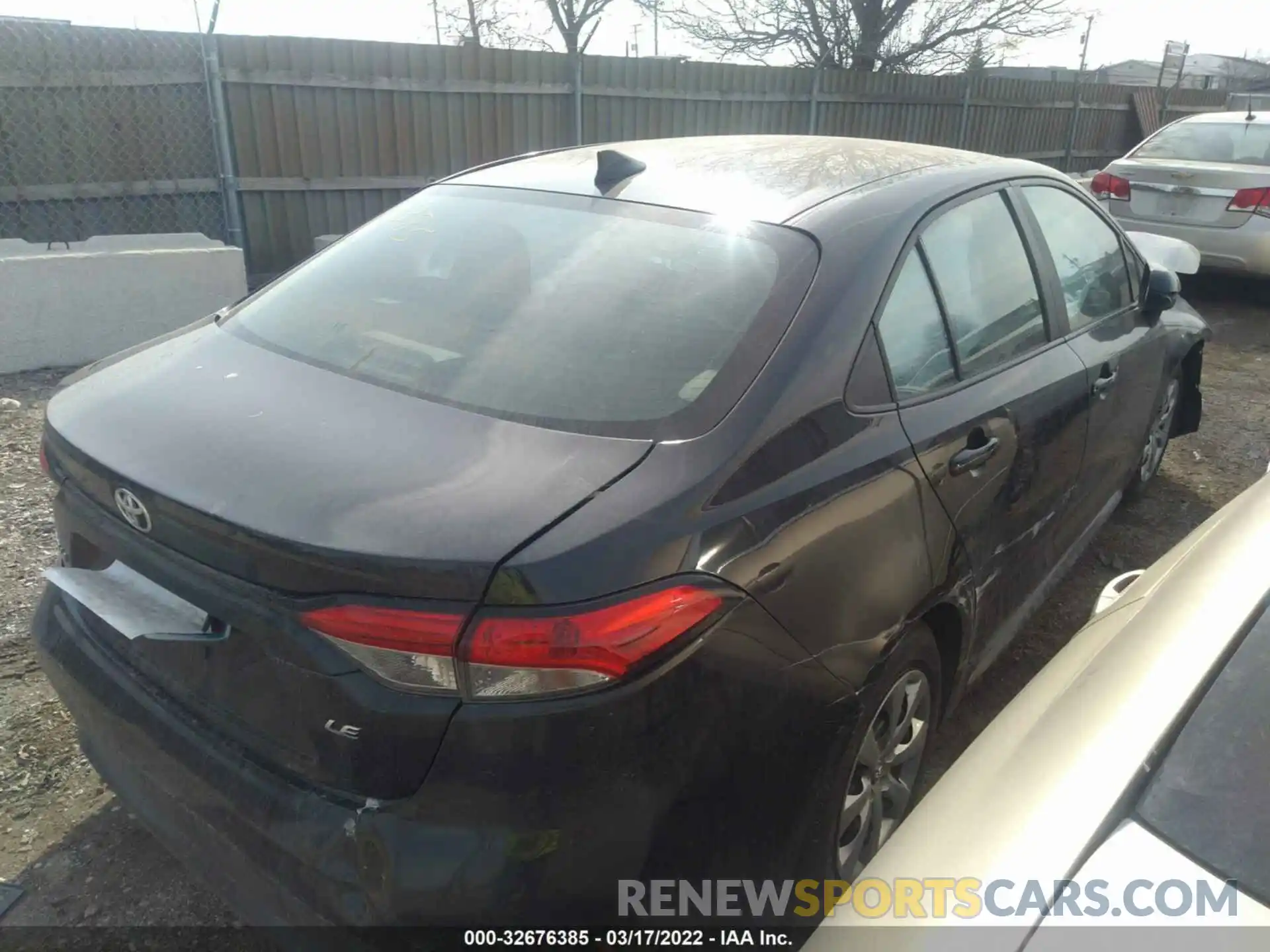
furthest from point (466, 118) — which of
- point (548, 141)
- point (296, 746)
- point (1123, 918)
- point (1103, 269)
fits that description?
point (1123, 918)

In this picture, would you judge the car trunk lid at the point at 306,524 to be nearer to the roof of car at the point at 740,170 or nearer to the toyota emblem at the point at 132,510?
the toyota emblem at the point at 132,510

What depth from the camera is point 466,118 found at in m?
8.73

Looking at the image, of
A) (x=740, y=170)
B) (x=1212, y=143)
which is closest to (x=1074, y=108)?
(x=1212, y=143)

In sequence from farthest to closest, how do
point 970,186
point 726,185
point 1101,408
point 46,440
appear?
point 1101,408, point 970,186, point 726,185, point 46,440

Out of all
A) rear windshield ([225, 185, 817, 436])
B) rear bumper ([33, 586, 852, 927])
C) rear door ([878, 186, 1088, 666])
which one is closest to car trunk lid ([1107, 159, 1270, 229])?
rear door ([878, 186, 1088, 666])

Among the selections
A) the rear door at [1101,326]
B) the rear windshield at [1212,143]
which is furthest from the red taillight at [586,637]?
the rear windshield at [1212,143]

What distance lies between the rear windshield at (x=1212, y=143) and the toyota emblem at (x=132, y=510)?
9.39 metres

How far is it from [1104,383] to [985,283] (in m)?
0.78

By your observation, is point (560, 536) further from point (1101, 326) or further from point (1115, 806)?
point (1101, 326)

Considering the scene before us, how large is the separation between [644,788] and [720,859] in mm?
265

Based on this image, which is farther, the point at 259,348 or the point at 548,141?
the point at 548,141

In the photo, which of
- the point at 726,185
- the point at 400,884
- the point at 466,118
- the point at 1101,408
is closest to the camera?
the point at 400,884

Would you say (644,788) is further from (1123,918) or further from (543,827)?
(1123,918)
